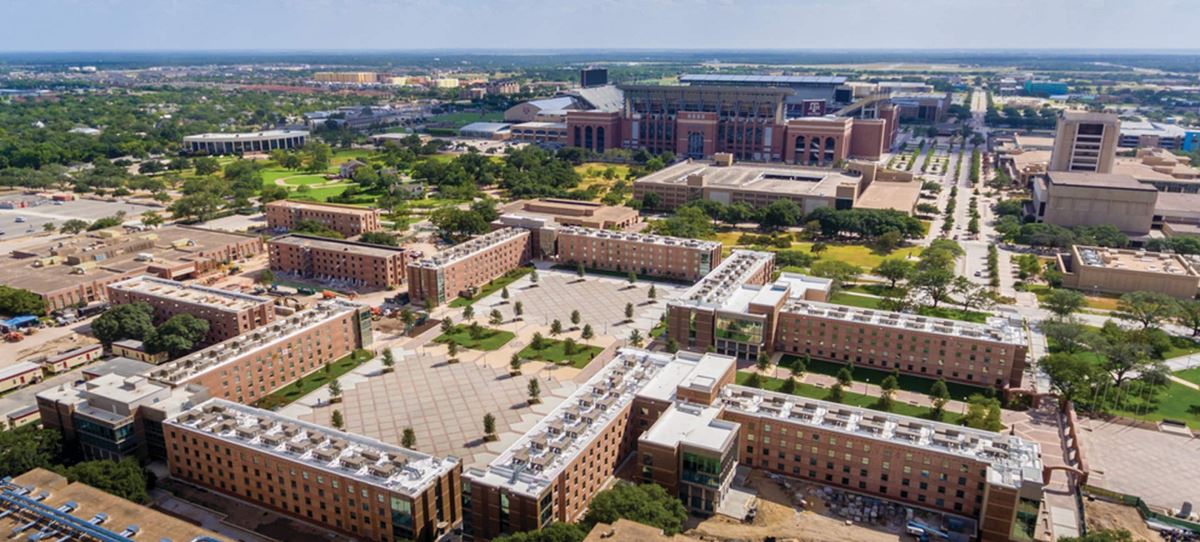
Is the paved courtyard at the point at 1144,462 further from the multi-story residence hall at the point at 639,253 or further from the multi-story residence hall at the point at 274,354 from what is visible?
the multi-story residence hall at the point at 274,354

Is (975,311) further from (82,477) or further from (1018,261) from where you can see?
(82,477)

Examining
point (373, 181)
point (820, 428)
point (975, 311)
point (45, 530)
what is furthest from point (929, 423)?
point (373, 181)

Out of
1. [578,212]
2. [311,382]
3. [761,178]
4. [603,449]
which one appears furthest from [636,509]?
[761,178]

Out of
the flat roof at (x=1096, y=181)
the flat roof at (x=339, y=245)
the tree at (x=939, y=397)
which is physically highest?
the flat roof at (x=1096, y=181)

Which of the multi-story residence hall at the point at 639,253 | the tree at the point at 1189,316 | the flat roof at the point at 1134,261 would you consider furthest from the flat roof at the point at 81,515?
the flat roof at the point at 1134,261

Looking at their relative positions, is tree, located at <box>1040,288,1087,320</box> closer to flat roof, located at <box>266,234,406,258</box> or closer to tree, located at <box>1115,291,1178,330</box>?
tree, located at <box>1115,291,1178,330</box>

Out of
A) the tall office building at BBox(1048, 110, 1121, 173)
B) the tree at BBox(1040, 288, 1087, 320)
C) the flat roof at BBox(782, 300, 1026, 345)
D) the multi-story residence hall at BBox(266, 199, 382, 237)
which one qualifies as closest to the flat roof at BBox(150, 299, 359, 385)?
the flat roof at BBox(782, 300, 1026, 345)

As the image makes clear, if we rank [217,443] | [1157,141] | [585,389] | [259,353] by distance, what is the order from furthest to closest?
[1157,141] → [259,353] → [585,389] → [217,443]
